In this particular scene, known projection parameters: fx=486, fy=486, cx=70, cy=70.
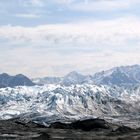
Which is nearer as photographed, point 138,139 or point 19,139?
point 138,139

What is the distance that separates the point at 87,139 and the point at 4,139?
34008 mm

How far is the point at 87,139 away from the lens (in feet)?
636

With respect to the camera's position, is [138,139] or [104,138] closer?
[138,139]

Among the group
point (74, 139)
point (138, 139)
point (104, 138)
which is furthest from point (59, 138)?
point (138, 139)

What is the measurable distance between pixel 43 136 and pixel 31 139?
5.30 m

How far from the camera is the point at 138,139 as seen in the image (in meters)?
182

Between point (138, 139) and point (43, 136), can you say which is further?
point (43, 136)

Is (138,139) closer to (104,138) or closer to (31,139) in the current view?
(104,138)

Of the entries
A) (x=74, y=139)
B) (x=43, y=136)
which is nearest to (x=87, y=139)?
(x=74, y=139)

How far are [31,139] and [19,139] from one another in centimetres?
637

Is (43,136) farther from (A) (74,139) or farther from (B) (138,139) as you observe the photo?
(B) (138,139)

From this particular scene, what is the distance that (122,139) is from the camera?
183750mm

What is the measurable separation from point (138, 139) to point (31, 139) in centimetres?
4206

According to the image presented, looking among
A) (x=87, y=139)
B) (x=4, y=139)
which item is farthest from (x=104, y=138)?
(x=4, y=139)
